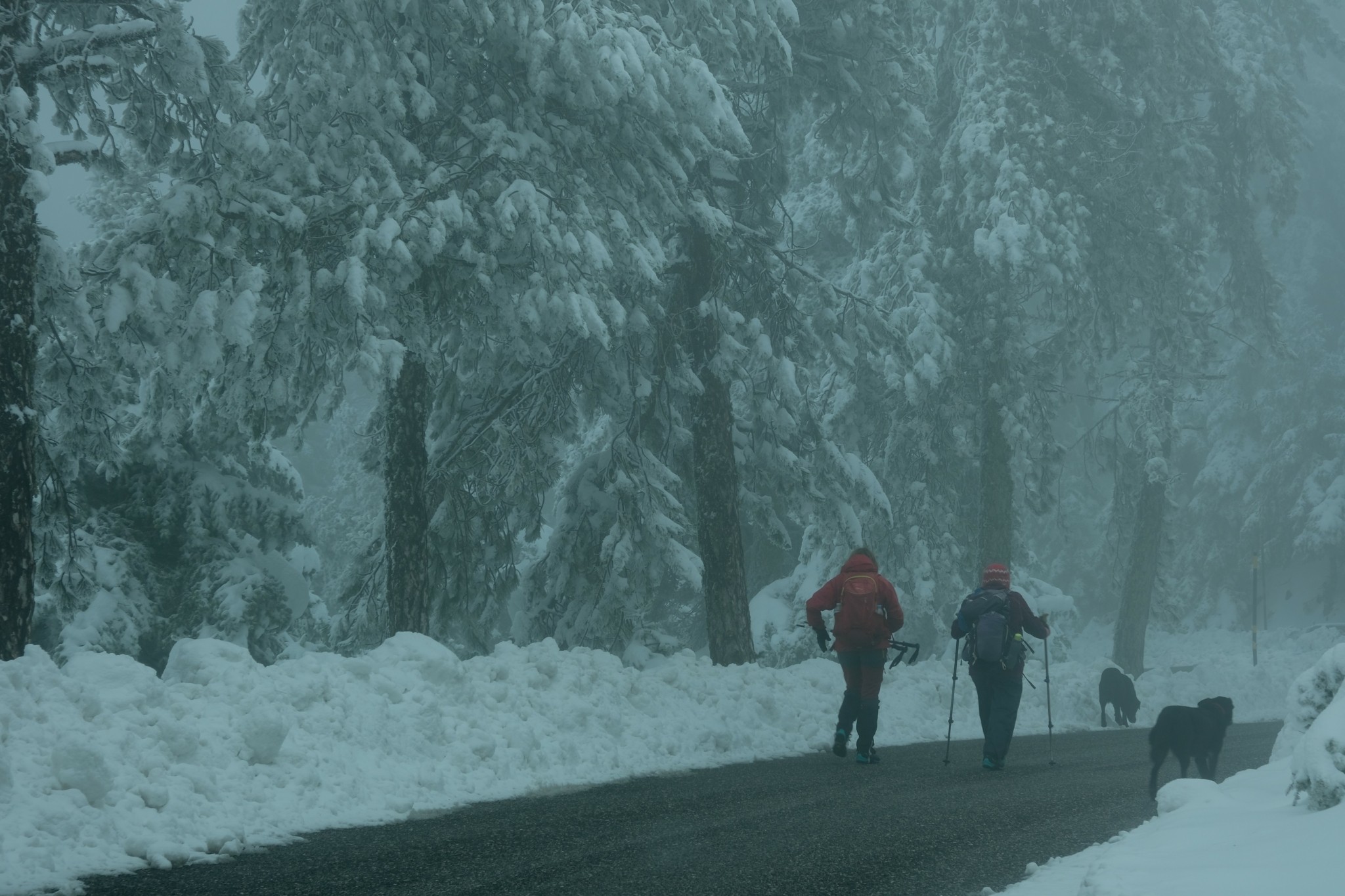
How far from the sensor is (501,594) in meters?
16.7

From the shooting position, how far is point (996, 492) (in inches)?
851

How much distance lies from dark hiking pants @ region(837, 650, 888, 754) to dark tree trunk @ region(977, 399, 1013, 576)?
34.9 feet

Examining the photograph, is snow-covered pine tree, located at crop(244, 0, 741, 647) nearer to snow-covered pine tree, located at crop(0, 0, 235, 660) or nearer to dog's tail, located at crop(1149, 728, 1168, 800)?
snow-covered pine tree, located at crop(0, 0, 235, 660)

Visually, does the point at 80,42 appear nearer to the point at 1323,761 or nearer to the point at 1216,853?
the point at 1216,853

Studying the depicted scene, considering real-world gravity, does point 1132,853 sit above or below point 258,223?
below

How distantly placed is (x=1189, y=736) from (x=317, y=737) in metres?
6.13

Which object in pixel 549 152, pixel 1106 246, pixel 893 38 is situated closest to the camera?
pixel 549 152

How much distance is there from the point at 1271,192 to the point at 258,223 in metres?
23.6

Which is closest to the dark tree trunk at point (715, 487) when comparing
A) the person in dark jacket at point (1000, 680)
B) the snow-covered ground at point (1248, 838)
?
the person in dark jacket at point (1000, 680)

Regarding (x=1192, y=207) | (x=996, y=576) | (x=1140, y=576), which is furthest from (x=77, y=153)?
(x=1140, y=576)

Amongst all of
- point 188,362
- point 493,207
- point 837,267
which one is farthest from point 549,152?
point 837,267

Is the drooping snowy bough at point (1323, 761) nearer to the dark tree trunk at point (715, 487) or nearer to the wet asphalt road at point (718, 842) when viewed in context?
the wet asphalt road at point (718, 842)

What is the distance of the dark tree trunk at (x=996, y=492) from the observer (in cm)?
2133

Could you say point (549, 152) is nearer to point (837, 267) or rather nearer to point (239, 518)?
point (239, 518)
